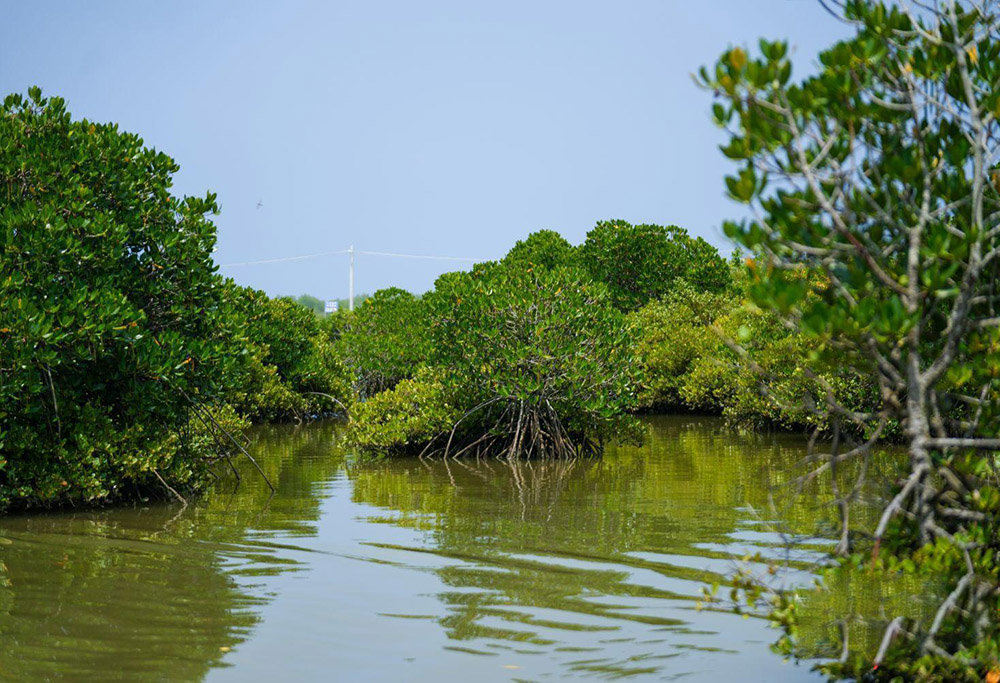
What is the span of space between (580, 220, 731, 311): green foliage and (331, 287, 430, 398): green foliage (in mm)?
7755

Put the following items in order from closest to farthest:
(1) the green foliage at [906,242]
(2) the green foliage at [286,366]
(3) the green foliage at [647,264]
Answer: (1) the green foliage at [906,242] → (2) the green foliage at [286,366] → (3) the green foliage at [647,264]

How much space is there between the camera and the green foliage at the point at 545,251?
3594 cm

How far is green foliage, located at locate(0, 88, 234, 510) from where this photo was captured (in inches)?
376

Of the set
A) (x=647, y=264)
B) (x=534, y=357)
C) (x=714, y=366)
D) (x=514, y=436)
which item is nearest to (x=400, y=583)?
(x=534, y=357)

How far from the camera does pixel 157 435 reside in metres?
10.7

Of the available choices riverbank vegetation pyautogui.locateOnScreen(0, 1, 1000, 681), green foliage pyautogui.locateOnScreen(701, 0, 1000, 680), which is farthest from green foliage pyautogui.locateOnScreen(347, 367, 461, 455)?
green foliage pyautogui.locateOnScreen(701, 0, 1000, 680)

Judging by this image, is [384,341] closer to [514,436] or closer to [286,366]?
[286,366]

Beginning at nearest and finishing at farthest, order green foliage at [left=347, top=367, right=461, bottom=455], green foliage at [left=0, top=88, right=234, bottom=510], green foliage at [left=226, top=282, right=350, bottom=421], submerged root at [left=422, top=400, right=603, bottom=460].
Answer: green foliage at [left=0, top=88, right=234, bottom=510]
submerged root at [left=422, top=400, right=603, bottom=460]
green foliage at [left=347, top=367, right=461, bottom=455]
green foliage at [left=226, top=282, right=350, bottom=421]

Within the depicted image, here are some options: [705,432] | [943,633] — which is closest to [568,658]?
[943,633]

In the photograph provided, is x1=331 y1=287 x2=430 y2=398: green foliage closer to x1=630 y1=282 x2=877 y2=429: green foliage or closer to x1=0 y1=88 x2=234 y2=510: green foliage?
x1=630 y1=282 x2=877 y2=429: green foliage

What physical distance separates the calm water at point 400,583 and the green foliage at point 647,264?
862 inches

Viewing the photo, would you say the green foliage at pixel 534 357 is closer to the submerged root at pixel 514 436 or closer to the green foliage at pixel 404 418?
the submerged root at pixel 514 436

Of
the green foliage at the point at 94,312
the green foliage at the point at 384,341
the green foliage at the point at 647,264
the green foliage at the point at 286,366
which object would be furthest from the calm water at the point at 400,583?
the green foliage at the point at 647,264

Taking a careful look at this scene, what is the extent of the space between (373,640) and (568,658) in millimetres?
1160
